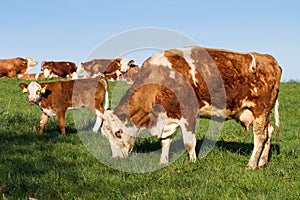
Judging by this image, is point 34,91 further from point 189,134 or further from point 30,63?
point 30,63

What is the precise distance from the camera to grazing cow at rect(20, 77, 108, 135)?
38.5ft

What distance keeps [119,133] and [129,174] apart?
122cm

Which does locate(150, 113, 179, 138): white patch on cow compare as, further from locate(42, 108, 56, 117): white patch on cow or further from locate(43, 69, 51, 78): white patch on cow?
locate(43, 69, 51, 78): white patch on cow

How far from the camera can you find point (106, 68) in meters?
31.3

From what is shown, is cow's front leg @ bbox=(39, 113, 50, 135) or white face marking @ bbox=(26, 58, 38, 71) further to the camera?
white face marking @ bbox=(26, 58, 38, 71)

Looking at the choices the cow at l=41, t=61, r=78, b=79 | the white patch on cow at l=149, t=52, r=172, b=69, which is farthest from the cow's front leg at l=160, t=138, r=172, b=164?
the cow at l=41, t=61, r=78, b=79

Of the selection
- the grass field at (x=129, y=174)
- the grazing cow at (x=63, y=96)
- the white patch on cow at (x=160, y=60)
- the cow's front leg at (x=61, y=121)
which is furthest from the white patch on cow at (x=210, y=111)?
the cow's front leg at (x=61, y=121)

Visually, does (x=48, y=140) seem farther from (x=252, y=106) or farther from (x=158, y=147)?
(x=252, y=106)

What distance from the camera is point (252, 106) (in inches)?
305

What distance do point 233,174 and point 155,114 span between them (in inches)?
75.7

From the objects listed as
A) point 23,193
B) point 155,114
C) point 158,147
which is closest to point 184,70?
point 155,114

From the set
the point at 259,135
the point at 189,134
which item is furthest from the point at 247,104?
the point at 189,134

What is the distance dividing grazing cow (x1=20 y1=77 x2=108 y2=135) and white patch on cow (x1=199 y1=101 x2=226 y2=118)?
3.83 metres

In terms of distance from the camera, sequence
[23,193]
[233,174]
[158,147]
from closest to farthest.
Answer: [23,193], [233,174], [158,147]
